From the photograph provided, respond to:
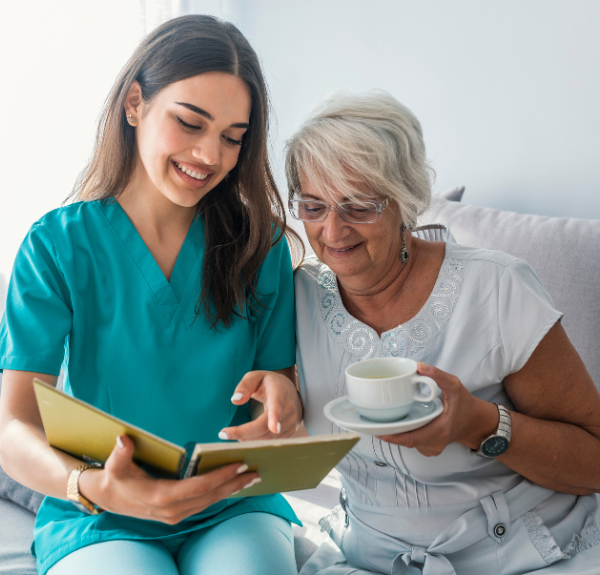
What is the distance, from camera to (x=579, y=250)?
1508mm

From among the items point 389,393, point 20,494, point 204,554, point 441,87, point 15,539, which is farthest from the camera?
point 441,87

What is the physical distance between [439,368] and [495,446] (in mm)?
164

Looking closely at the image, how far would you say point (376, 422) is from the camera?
36.1 inches

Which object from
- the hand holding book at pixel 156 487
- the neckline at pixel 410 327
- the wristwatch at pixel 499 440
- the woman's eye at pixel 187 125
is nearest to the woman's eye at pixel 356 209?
the neckline at pixel 410 327

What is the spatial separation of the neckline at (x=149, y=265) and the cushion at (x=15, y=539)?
593mm

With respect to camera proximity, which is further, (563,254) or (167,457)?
(563,254)

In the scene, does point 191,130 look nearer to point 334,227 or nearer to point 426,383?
point 334,227

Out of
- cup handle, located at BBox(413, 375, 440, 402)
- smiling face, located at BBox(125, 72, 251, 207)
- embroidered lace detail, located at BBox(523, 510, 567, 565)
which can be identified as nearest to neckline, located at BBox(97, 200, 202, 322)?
smiling face, located at BBox(125, 72, 251, 207)

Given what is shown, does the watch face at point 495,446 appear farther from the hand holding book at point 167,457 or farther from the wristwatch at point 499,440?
the hand holding book at point 167,457

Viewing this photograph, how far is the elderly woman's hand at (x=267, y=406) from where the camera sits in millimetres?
935

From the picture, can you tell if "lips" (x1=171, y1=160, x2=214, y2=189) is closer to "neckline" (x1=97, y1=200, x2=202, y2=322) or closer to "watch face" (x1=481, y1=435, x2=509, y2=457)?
"neckline" (x1=97, y1=200, x2=202, y2=322)

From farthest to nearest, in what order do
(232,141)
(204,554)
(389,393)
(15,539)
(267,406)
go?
(15,539), (232,141), (204,554), (267,406), (389,393)

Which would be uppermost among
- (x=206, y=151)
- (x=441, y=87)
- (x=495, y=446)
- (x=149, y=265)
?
(x=441, y=87)

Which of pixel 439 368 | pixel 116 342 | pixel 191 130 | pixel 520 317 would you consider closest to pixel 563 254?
pixel 520 317
